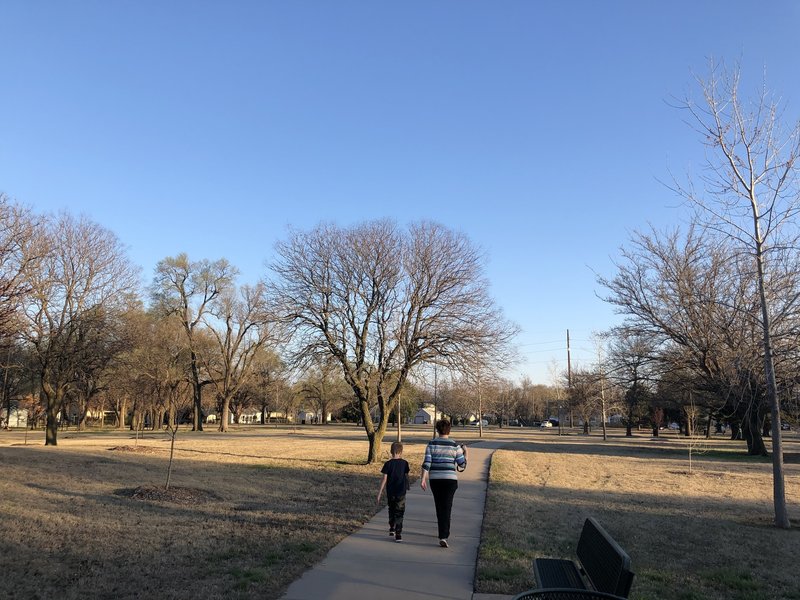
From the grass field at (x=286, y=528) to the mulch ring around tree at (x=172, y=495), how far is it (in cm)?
5

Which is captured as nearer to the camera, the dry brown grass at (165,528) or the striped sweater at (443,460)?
the dry brown grass at (165,528)

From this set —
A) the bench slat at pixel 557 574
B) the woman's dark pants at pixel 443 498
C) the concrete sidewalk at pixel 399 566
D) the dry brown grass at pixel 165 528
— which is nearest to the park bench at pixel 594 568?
the bench slat at pixel 557 574

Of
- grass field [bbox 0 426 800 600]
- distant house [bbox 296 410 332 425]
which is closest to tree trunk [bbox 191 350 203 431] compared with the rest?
grass field [bbox 0 426 800 600]

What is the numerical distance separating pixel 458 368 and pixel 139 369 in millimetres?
27422

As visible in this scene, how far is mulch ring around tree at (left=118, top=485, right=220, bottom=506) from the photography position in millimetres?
11109

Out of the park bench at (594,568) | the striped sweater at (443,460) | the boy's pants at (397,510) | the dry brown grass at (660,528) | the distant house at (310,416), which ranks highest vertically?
the striped sweater at (443,460)

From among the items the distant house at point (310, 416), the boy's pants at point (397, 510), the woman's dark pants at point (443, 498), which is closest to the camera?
the woman's dark pants at point (443, 498)

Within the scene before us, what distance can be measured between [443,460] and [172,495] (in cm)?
635

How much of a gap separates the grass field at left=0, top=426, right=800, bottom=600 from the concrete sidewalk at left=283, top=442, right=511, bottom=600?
226 millimetres

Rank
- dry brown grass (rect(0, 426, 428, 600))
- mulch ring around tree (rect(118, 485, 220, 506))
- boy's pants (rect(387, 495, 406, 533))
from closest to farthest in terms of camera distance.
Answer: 1. dry brown grass (rect(0, 426, 428, 600))
2. boy's pants (rect(387, 495, 406, 533))
3. mulch ring around tree (rect(118, 485, 220, 506))

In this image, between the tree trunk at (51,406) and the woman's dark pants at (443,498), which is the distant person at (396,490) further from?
the tree trunk at (51,406)

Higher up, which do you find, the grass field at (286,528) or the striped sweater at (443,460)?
the striped sweater at (443,460)

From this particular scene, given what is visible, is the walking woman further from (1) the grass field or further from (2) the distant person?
(1) the grass field

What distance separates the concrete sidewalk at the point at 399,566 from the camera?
5598 mm
